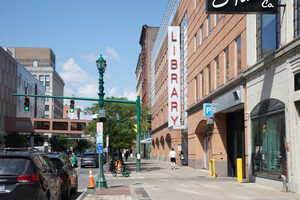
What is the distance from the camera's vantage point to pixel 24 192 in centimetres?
851

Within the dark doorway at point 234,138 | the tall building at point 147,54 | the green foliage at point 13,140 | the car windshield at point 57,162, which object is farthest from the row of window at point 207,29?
the green foliage at point 13,140

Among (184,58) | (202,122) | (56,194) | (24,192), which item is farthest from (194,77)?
(24,192)

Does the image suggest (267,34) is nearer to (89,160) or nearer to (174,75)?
(174,75)

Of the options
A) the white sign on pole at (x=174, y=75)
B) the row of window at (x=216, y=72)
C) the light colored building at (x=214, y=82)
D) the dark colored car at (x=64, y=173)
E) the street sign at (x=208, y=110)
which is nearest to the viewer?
the dark colored car at (x=64, y=173)

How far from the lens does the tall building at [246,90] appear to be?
1525 cm

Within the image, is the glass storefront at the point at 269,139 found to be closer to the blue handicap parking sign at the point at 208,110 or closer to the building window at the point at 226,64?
the building window at the point at 226,64

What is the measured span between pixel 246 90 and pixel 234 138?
565 centimetres

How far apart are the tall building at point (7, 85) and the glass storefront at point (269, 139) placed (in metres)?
72.7

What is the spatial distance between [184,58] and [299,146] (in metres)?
24.7

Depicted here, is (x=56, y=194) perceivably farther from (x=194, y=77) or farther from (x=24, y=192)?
(x=194, y=77)

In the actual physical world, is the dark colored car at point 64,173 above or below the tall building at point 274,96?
below

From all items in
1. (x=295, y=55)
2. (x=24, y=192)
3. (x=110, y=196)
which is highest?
(x=295, y=55)

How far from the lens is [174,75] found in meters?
39.8

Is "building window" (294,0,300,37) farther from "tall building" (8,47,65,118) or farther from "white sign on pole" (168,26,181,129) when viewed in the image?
"tall building" (8,47,65,118)
